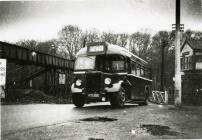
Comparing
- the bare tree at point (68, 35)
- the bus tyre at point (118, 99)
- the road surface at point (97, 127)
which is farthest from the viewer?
the bus tyre at point (118, 99)

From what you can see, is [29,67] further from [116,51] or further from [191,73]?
[116,51]

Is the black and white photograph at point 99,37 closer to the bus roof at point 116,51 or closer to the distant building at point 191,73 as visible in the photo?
the bus roof at point 116,51

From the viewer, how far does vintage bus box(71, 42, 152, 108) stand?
988 centimetres

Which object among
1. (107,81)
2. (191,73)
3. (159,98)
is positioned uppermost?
(191,73)

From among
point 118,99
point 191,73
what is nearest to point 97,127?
point 118,99

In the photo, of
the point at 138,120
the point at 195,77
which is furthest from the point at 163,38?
the point at 195,77

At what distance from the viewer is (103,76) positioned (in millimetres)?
10023

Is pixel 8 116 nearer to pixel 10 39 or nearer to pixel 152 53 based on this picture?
pixel 10 39

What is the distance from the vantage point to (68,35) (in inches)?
287

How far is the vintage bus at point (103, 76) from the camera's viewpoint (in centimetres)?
988

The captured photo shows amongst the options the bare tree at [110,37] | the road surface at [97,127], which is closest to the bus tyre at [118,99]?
the bare tree at [110,37]

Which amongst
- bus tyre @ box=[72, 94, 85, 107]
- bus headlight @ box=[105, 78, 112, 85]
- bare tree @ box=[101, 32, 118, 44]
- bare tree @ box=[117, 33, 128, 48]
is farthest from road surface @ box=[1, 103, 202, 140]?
bus tyre @ box=[72, 94, 85, 107]

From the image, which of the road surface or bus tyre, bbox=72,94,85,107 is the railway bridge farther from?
the road surface

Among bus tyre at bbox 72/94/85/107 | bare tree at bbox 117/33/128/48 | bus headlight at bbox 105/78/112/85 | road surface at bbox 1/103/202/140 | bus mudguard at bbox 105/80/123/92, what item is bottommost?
road surface at bbox 1/103/202/140
